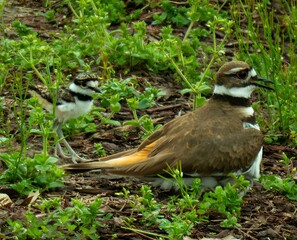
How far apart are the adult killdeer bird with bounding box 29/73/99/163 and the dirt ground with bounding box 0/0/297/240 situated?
0.89 ft

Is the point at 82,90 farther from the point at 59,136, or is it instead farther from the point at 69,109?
the point at 59,136

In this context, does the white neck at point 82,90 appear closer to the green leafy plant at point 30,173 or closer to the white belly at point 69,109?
the white belly at point 69,109

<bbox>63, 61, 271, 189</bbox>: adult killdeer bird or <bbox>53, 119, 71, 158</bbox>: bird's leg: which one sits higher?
<bbox>63, 61, 271, 189</bbox>: adult killdeer bird

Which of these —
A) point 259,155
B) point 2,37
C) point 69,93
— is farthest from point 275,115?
point 2,37

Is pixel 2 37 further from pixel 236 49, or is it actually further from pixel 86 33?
pixel 236 49

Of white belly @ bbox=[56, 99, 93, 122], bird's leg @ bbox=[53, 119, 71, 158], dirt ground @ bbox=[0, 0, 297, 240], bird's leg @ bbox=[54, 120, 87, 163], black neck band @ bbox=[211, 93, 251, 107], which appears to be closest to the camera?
dirt ground @ bbox=[0, 0, 297, 240]

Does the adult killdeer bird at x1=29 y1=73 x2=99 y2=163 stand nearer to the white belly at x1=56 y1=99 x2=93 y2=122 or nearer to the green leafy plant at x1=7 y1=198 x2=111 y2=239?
the white belly at x1=56 y1=99 x2=93 y2=122

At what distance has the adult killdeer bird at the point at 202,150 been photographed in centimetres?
768

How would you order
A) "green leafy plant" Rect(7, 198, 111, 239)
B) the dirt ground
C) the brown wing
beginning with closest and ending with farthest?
"green leafy plant" Rect(7, 198, 111, 239) → the dirt ground → the brown wing

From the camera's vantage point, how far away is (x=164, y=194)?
25.9 ft

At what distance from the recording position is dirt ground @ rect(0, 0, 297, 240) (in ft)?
23.8

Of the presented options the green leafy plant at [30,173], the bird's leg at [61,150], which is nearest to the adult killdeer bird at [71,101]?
the bird's leg at [61,150]

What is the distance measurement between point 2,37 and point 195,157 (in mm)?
4069

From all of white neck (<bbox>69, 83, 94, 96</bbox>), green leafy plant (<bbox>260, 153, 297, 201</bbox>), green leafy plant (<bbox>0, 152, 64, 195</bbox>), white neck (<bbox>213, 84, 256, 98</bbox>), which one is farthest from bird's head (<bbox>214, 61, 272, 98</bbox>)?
green leafy plant (<bbox>0, 152, 64, 195</bbox>)
